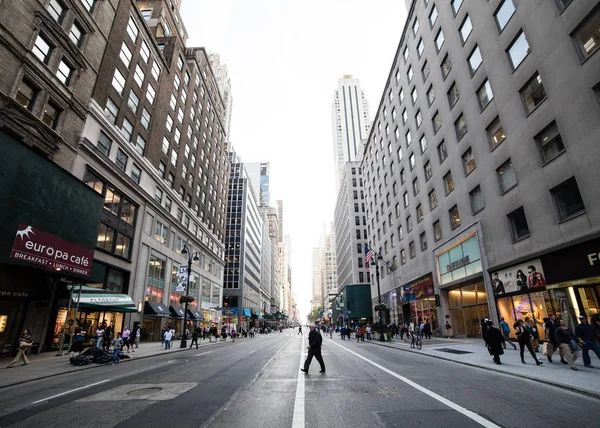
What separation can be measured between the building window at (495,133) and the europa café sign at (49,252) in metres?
30.4

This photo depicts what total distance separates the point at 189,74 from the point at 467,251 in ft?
161

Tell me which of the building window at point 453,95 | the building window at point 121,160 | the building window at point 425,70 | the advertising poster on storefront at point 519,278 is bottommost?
the advertising poster on storefront at point 519,278

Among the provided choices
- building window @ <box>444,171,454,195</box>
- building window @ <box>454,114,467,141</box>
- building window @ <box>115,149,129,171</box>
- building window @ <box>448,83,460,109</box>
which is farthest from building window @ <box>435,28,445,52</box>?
building window @ <box>115,149,129,171</box>

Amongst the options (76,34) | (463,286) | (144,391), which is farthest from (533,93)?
(76,34)

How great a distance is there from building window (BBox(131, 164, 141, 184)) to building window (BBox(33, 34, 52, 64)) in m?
12.8

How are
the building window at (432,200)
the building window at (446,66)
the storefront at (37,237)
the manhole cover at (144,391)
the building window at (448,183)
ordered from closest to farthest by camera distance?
the manhole cover at (144,391), the storefront at (37,237), the building window at (448,183), the building window at (446,66), the building window at (432,200)

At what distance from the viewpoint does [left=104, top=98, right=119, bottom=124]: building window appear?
30.5m

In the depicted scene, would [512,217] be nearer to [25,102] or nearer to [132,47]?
[25,102]

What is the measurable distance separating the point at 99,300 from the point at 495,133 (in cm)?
3263

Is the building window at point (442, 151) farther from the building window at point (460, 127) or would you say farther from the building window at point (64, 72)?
the building window at point (64, 72)

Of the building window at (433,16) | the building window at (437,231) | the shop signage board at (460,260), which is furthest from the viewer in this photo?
the building window at (433,16)

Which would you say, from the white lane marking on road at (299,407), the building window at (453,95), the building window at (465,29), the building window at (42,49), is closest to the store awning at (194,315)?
the building window at (42,49)

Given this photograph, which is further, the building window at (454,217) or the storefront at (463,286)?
the building window at (454,217)

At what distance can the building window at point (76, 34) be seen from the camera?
85.8 feet
